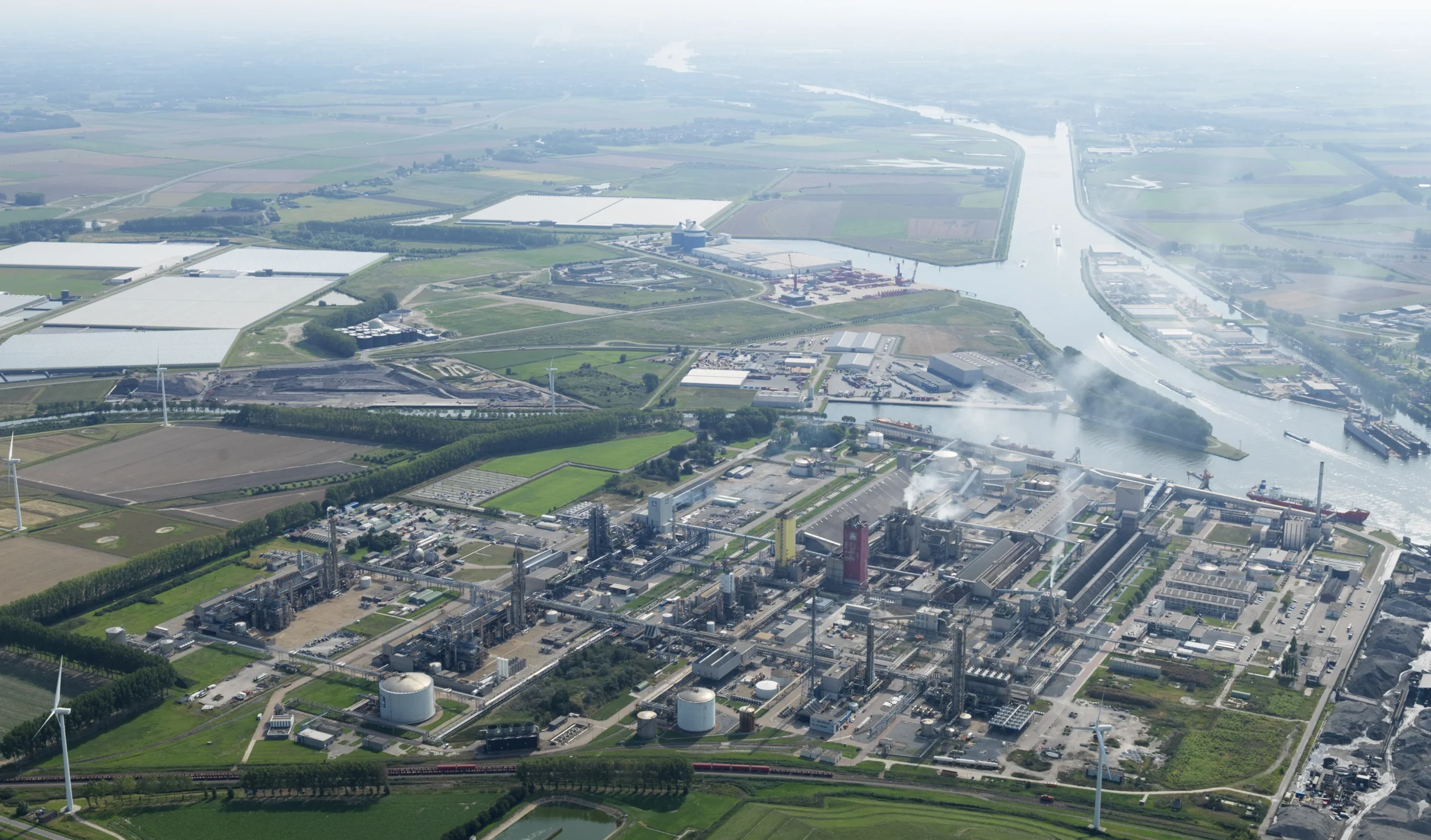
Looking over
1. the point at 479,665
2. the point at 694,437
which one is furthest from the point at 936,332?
the point at 479,665

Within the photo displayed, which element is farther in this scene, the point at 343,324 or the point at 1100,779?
the point at 343,324

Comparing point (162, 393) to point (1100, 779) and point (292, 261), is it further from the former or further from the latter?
point (1100, 779)

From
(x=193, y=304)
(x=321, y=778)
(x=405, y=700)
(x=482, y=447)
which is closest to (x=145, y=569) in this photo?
(x=405, y=700)

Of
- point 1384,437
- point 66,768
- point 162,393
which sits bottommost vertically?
point 66,768

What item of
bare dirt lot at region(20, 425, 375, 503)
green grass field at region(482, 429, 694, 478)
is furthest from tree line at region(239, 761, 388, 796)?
green grass field at region(482, 429, 694, 478)

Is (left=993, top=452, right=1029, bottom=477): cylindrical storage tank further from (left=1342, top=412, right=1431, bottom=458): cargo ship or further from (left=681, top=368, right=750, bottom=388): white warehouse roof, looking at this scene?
(left=681, top=368, right=750, bottom=388): white warehouse roof

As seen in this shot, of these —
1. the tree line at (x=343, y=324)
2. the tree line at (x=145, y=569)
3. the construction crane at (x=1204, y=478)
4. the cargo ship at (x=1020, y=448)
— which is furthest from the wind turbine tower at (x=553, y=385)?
the construction crane at (x=1204, y=478)

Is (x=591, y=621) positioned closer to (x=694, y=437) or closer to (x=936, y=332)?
(x=694, y=437)
